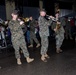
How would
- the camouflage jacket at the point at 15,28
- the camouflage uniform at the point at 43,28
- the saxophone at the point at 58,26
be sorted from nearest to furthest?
the camouflage jacket at the point at 15,28 → the camouflage uniform at the point at 43,28 → the saxophone at the point at 58,26

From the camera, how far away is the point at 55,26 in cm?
1152

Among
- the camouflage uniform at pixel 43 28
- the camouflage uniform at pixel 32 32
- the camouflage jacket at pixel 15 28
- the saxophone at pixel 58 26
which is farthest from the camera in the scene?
the camouflage uniform at pixel 32 32

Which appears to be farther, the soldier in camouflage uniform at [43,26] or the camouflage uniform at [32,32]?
the camouflage uniform at [32,32]

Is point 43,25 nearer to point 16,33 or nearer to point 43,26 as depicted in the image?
point 43,26

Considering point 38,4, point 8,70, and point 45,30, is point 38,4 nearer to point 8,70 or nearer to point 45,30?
point 45,30

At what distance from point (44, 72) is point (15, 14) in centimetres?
235

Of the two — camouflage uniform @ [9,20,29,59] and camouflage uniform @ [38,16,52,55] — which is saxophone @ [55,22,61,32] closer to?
camouflage uniform @ [38,16,52,55]

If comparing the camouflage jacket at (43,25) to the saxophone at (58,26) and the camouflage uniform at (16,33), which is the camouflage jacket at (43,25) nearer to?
the camouflage uniform at (16,33)

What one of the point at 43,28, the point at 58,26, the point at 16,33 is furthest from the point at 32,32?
the point at 16,33

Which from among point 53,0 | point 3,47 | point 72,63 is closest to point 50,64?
point 72,63

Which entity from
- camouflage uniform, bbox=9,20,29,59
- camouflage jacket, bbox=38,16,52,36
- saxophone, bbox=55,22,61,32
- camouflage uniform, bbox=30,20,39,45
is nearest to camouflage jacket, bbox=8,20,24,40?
camouflage uniform, bbox=9,20,29,59

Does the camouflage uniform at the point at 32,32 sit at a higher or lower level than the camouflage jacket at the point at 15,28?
lower

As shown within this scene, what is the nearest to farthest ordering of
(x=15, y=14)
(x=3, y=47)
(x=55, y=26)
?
1. (x=15, y=14)
2. (x=55, y=26)
3. (x=3, y=47)

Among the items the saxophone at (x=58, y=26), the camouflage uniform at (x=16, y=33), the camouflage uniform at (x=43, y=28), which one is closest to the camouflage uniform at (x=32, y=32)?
the saxophone at (x=58, y=26)
